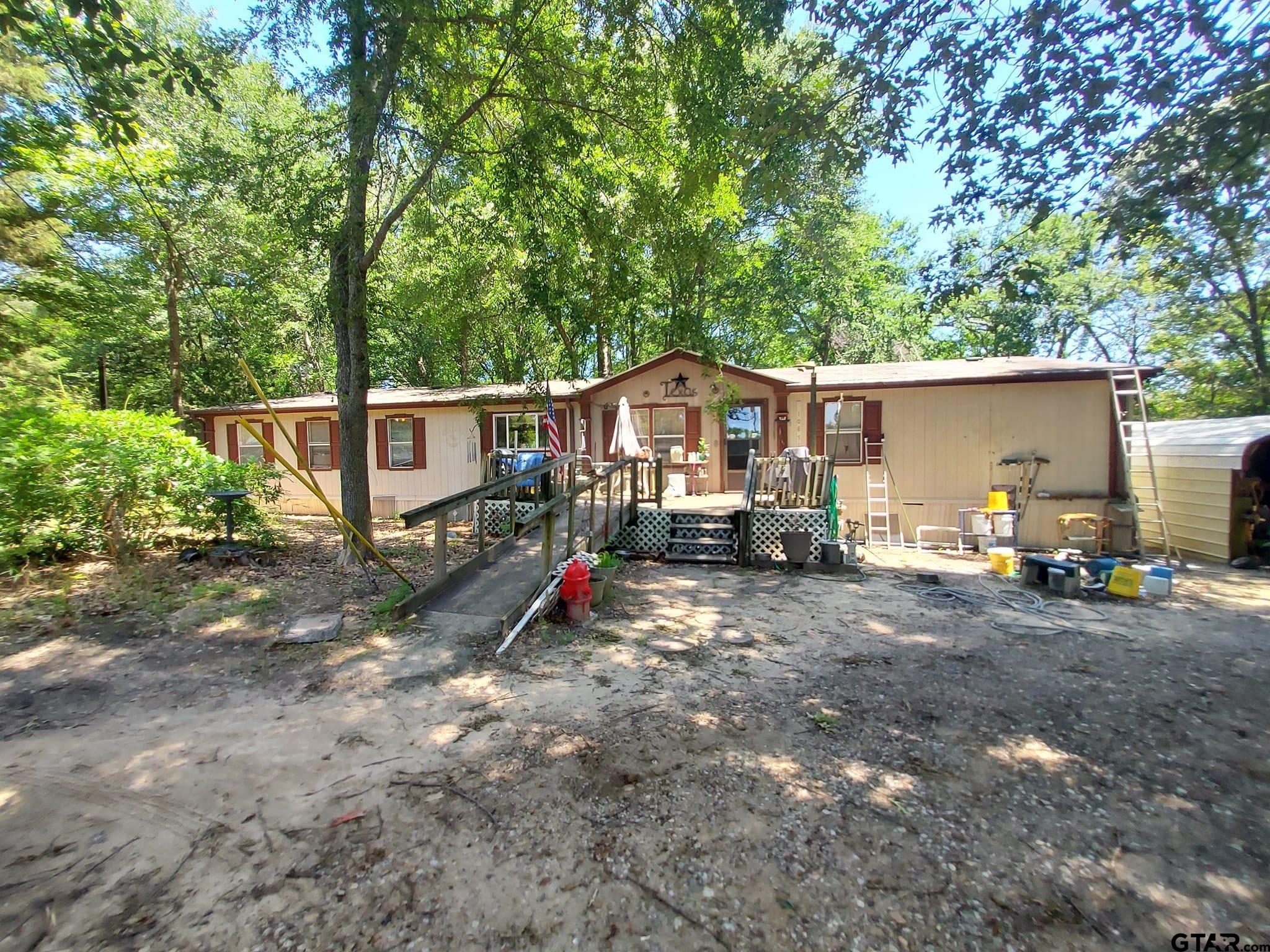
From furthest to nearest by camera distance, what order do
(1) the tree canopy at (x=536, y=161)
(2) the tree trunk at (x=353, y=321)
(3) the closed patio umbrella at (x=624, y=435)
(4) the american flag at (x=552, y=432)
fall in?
(4) the american flag at (x=552, y=432)
(3) the closed patio umbrella at (x=624, y=435)
(2) the tree trunk at (x=353, y=321)
(1) the tree canopy at (x=536, y=161)

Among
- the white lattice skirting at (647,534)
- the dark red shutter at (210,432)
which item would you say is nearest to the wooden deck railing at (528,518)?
the white lattice skirting at (647,534)

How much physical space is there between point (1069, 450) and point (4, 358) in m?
19.1

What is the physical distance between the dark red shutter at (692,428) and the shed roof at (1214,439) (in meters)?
8.22

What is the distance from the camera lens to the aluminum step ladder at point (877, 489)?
11.1 m

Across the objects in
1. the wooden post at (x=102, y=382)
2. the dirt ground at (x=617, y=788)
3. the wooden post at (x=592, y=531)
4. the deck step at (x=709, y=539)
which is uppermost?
the wooden post at (x=102, y=382)

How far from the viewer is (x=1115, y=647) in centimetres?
498

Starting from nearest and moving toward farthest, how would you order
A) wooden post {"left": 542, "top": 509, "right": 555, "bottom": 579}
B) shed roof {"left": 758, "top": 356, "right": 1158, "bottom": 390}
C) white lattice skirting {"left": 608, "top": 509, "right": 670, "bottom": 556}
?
wooden post {"left": 542, "top": 509, "right": 555, "bottom": 579}, white lattice skirting {"left": 608, "top": 509, "right": 670, "bottom": 556}, shed roof {"left": 758, "top": 356, "right": 1158, "bottom": 390}

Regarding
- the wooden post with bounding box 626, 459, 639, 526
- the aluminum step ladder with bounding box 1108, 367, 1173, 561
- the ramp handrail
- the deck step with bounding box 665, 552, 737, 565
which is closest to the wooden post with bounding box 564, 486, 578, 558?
the ramp handrail

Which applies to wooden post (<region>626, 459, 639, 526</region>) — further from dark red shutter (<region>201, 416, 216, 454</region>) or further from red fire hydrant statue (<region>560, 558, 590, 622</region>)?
dark red shutter (<region>201, 416, 216, 454</region>)

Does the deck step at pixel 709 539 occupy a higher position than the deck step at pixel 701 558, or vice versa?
the deck step at pixel 709 539

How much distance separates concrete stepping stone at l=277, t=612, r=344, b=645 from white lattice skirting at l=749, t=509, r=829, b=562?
560 centimetres

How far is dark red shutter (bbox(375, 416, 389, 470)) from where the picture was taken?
45.2ft

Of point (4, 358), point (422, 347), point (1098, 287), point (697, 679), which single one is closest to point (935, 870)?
point (697, 679)

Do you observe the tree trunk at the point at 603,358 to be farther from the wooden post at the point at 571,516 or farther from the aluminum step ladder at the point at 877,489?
the wooden post at the point at 571,516
